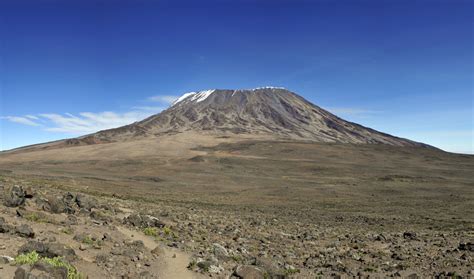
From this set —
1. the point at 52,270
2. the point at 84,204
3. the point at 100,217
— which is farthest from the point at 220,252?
the point at 84,204

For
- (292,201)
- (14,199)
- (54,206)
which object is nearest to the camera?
(14,199)

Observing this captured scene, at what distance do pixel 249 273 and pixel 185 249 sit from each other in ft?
15.1

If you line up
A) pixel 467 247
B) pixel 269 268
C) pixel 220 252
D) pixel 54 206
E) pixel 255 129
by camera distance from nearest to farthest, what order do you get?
1. pixel 269 268
2. pixel 220 252
3. pixel 467 247
4. pixel 54 206
5. pixel 255 129

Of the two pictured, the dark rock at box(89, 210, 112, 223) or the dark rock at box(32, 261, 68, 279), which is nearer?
the dark rock at box(32, 261, 68, 279)

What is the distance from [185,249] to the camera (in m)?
15.5

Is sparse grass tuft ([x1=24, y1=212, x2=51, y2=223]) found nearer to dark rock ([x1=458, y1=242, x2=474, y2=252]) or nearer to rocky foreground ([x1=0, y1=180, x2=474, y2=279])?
rocky foreground ([x1=0, y1=180, x2=474, y2=279])

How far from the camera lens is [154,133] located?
539 ft

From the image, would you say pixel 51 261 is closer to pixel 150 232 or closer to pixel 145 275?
pixel 145 275

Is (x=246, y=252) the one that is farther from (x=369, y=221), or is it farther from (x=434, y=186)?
(x=434, y=186)

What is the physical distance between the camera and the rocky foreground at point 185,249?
429 inches

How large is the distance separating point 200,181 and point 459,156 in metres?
80.8

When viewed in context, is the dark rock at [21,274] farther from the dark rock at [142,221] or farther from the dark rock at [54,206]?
the dark rock at [142,221]

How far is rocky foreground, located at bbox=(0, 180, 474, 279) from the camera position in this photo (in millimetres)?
10898

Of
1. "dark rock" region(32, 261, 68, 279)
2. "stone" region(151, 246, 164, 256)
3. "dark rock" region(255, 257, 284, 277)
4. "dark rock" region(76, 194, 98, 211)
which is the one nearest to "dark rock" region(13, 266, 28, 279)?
"dark rock" region(32, 261, 68, 279)
